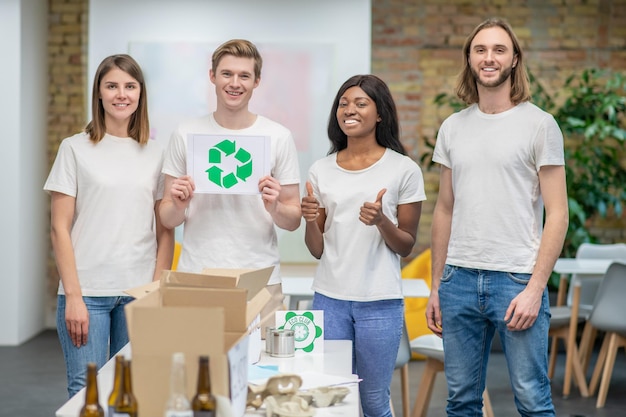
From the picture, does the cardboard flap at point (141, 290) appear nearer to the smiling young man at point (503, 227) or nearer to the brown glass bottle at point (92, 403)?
the brown glass bottle at point (92, 403)

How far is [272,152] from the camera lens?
299 cm

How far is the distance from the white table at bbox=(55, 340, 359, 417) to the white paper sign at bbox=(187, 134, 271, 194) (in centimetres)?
55

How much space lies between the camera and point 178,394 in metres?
1.72

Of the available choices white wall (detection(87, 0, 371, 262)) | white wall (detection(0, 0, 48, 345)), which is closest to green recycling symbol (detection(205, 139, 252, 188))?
white wall (detection(87, 0, 371, 262))

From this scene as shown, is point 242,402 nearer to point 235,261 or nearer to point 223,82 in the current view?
point 235,261

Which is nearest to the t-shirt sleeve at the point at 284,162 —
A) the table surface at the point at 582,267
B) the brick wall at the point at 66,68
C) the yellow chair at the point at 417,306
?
the table surface at the point at 582,267

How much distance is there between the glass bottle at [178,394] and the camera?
5.61 feet

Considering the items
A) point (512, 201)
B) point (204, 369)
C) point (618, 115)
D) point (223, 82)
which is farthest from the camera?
point (618, 115)

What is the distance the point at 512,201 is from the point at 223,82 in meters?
0.99

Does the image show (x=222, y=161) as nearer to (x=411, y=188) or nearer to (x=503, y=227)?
(x=411, y=188)

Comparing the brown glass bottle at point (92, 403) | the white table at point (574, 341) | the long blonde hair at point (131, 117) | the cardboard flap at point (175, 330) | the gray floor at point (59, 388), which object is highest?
the long blonde hair at point (131, 117)

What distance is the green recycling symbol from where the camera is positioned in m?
2.88

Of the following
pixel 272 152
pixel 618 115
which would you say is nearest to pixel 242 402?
pixel 272 152

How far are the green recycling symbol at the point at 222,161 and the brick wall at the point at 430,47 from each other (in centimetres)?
470
